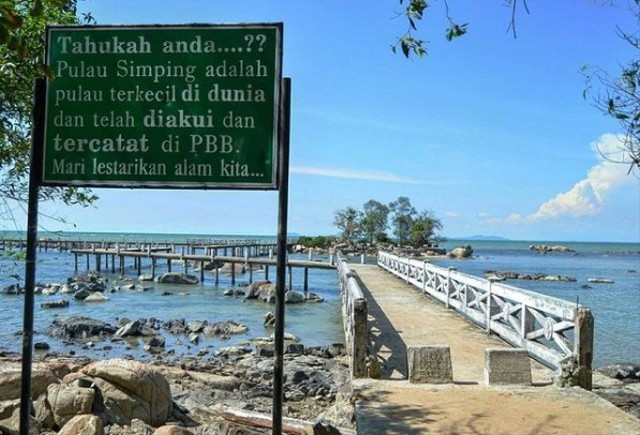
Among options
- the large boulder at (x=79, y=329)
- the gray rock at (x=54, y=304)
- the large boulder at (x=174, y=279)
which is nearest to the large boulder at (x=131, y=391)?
the large boulder at (x=79, y=329)

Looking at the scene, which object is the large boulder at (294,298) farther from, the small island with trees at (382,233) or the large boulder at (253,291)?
the small island with trees at (382,233)

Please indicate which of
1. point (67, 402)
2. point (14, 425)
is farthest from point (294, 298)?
point (14, 425)

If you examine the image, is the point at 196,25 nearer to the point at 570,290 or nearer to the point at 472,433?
the point at 472,433

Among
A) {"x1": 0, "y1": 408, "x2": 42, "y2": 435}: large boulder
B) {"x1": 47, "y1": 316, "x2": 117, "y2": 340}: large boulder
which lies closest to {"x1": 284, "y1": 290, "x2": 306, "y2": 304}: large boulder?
{"x1": 47, "y1": 316, "x2": 117, "y2": 340}: large boulder

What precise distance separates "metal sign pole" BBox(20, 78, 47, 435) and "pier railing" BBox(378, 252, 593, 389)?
5868mm

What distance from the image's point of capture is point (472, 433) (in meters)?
5.45

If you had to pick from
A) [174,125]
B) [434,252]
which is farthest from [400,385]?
[434,252]

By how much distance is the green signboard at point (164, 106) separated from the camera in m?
4.15

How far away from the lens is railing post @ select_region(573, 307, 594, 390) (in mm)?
7184

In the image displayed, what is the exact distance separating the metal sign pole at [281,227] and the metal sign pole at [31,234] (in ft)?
5.85

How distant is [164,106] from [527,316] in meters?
7.30

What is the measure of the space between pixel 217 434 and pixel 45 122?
419cm

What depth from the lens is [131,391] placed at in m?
7.95

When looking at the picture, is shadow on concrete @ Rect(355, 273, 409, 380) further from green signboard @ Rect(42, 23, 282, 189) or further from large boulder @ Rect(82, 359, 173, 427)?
green signboard @ Rect(42, 23, 282, 189)
